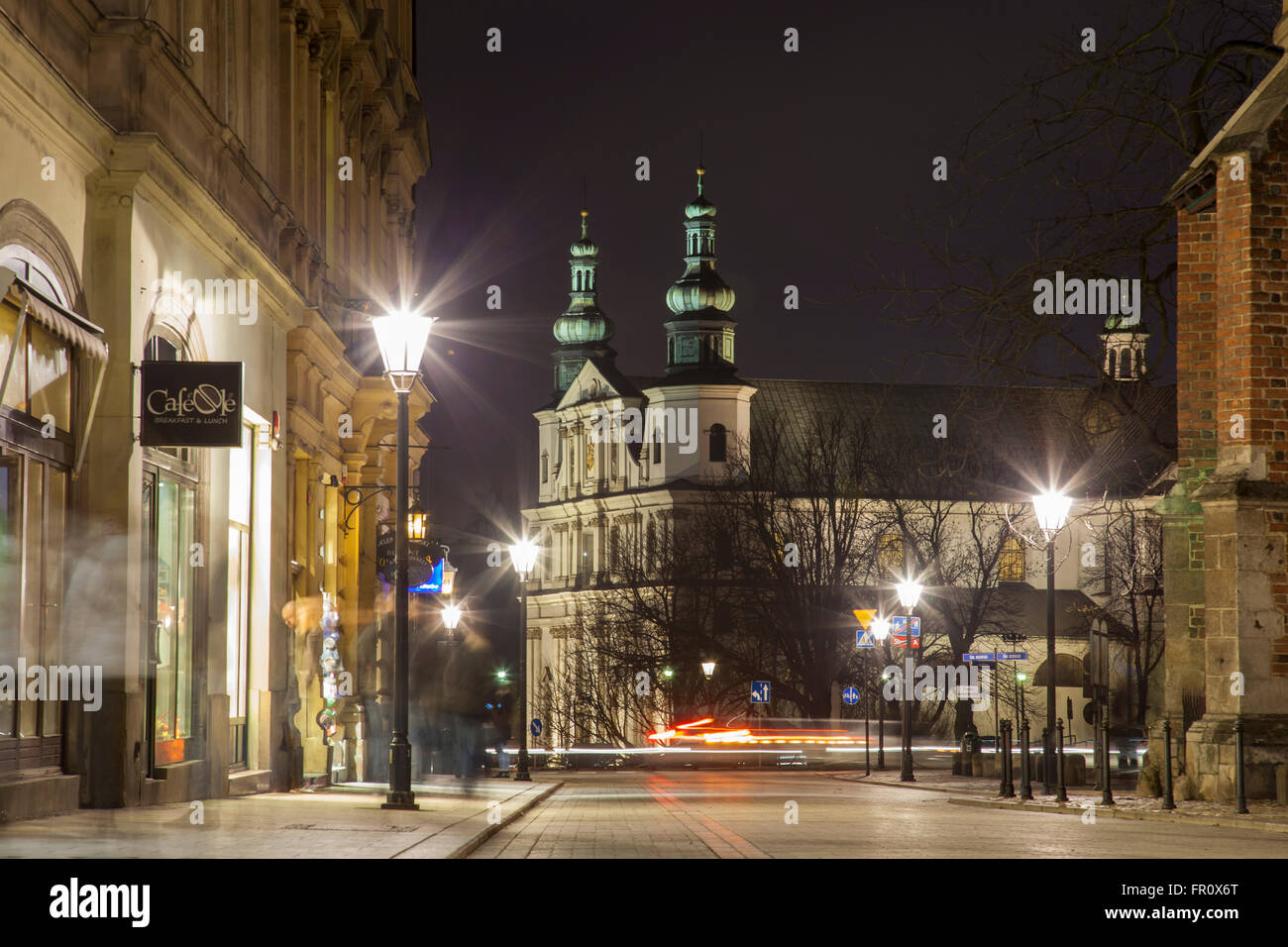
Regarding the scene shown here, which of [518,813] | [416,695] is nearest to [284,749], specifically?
[518,813]

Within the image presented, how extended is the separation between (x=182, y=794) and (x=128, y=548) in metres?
3.49

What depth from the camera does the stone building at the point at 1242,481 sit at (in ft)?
73.1

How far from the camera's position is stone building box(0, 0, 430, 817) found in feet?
50.8

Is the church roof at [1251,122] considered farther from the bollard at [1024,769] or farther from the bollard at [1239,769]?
the bollard at [1024,769]

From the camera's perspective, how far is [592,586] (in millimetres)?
108500

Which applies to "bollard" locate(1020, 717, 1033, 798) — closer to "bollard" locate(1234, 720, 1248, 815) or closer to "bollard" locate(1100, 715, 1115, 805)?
"bollard" locate(1100, 715, 1115, 805)

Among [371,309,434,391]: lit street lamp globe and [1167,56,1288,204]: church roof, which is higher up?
[1167,56,1288,204]: church roof

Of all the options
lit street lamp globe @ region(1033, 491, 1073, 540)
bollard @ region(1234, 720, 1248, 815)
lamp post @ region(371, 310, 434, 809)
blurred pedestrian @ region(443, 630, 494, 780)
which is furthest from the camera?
lit street lamp globe @ region(1033, 491, 1073, 540)

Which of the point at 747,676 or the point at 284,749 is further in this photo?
the point at 747,676

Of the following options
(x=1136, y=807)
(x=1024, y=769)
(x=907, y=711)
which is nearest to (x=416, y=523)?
(x=907, y=711)

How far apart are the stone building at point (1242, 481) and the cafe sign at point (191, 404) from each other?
11876 millimetres

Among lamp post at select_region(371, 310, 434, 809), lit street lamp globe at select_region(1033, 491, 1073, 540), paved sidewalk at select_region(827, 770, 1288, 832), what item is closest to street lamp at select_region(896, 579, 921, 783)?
paved sidewalk at select_region(827, 770, 1288, 832)

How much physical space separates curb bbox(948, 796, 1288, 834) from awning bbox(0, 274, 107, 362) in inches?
479
